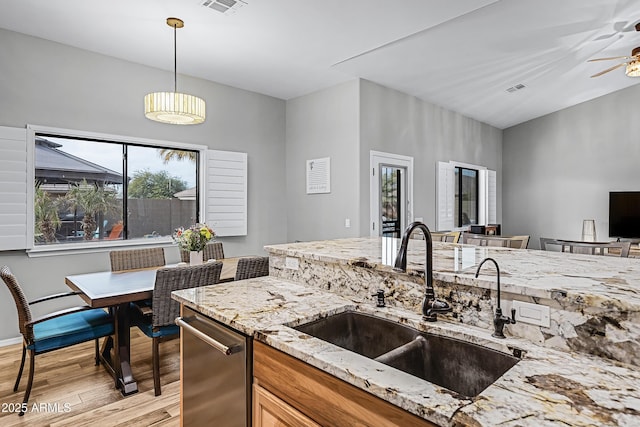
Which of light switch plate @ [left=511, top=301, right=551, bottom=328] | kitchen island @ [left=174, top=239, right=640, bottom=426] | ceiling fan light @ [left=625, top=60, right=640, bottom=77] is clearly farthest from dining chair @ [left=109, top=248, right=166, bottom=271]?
ceiling fan light @ [left=625, top=60, right=640, bottom=77]

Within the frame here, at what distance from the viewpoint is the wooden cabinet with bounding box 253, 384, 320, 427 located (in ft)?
3.71

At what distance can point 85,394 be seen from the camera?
2.60 metres

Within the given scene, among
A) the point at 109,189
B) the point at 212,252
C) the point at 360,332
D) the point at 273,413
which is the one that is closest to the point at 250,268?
the point at 212,252

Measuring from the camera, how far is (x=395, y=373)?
38.4 inches

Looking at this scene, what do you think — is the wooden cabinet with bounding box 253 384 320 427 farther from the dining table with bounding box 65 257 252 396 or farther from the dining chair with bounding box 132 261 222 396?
the dining table with bounding box 65 257 252 396

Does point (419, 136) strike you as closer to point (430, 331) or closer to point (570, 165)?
point (570, 165)

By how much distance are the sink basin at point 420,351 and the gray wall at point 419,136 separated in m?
3.29

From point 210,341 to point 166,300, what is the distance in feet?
4.37

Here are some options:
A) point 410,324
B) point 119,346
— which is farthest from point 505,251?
point 119,346

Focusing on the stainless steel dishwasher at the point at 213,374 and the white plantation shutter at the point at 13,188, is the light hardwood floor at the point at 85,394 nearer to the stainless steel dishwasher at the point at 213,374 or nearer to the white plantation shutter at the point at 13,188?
the stainless steel dishwasher at the point at 213,374

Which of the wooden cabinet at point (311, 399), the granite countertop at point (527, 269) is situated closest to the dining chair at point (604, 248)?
the granite countertop at point (527, 269)

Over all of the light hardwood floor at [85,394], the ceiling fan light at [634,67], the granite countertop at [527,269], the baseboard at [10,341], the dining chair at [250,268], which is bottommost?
the light hardwood floor at [85,394]

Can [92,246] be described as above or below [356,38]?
below

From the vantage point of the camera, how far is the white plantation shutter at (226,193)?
16.0 ft
